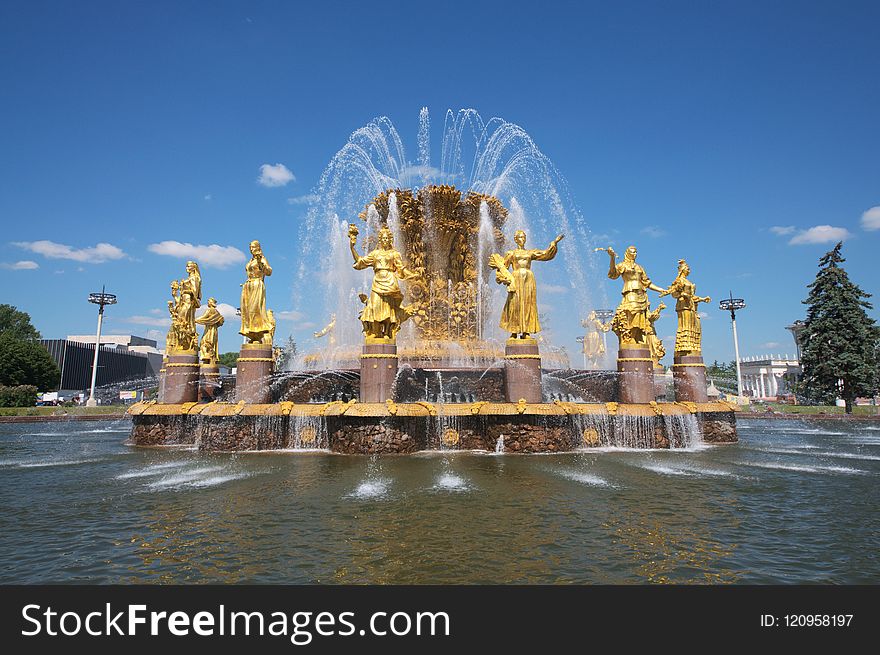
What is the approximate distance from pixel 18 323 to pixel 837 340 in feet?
284

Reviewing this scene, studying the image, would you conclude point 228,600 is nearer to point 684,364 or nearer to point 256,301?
point 256,301

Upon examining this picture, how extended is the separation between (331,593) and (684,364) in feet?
55.6

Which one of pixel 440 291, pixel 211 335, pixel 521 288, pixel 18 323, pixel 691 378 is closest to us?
pixel 521 288

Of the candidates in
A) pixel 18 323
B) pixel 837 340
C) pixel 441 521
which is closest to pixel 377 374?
pixel 441 521

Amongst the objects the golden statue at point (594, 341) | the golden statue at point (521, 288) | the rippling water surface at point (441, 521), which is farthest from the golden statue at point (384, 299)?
the golden statue at point (594, 341)

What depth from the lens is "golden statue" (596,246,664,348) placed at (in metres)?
16.5

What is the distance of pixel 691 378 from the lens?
18.3 m

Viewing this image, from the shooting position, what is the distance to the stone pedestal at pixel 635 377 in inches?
628

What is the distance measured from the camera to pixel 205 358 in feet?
76.1

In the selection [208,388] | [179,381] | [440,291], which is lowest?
[208,388]

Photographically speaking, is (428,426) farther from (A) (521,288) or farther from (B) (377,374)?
(A) (521,288)

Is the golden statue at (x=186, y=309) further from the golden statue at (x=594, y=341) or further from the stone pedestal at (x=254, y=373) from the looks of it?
the golden statue at (x=594, y=341)

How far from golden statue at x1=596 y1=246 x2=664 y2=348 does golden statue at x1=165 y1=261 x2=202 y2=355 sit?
13844 millimetres

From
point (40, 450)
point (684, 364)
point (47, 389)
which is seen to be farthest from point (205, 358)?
point (47, 389)
